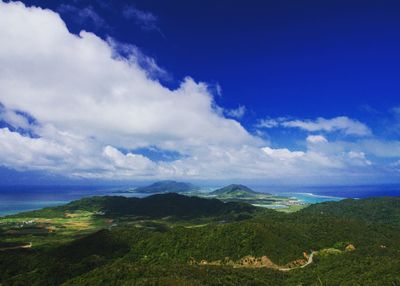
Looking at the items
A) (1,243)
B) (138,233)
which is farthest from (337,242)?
(1,243)

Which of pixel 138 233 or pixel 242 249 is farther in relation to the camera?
pixel 138 233

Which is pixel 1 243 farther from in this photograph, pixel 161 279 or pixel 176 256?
pixel 161 279

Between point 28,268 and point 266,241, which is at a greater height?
point 266,241

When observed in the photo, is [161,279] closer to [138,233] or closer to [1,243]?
[138,233]

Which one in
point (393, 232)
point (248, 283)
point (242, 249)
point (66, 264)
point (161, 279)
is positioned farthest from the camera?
point (393, 232)

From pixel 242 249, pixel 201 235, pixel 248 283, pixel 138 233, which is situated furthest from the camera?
pixel 138 233

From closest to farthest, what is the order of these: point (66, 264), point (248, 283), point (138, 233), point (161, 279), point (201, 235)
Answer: point (161, 279) < point (248, 283) < point (66, 264) < point (201, 235) < point (138, 233)

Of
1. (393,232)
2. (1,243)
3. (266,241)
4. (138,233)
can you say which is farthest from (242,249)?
(1,243)

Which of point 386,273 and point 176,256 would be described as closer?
point 386,273

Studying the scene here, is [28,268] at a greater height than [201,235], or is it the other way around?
[201,235]
